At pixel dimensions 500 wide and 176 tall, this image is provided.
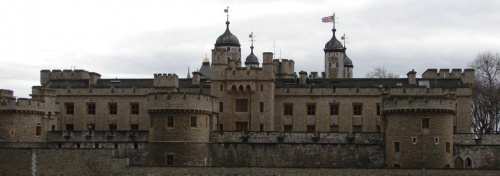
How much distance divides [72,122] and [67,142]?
8.83 metres

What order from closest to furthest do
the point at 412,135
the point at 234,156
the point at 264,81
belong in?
the point at 412,135
the point at 234,156
the point at 264,81

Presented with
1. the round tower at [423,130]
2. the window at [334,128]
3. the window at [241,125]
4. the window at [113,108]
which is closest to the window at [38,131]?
the window at [113,108]

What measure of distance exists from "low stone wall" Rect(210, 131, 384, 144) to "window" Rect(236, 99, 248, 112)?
7.34 metres

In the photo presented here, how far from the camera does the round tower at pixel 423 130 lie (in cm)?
6012

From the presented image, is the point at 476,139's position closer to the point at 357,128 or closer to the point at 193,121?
the point at 357,128

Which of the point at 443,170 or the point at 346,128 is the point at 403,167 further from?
the point at 346,128

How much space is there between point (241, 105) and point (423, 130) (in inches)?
717

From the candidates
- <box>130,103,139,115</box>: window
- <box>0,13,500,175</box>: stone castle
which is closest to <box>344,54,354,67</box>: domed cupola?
<box>0,13,500,175</box>: stone castle

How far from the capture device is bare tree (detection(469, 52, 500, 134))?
260 ft

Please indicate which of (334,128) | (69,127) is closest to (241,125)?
(334,128)

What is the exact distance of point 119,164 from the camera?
5909 cm

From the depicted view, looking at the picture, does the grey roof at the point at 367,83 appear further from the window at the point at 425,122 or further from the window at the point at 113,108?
the window at the point at 113,108

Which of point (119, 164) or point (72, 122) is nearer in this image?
point (119, 164)

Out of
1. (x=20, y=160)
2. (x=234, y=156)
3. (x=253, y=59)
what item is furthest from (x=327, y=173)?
(x=253, y=59)
